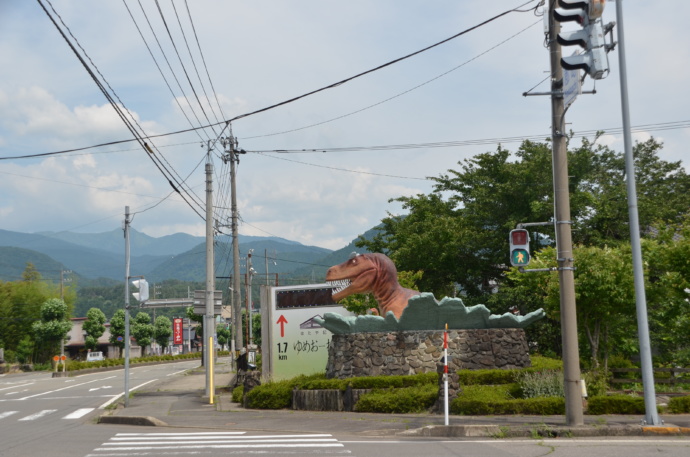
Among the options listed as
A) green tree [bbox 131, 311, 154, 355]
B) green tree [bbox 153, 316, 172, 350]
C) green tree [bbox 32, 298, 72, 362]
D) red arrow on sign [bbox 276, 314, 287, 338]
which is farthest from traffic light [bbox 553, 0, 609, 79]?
green tree [bbox 153, 316, 172, 350]

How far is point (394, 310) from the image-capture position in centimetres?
2288

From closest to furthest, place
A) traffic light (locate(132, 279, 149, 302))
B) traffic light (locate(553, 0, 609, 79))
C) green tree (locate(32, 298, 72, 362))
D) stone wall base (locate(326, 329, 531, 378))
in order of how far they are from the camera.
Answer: traffic light (locate(553, 0, 609, 79)) < stone wall base (locate(326, 329, 531, 378)) < traffic light (locate(132, 279, 149, 302)) < green tree (locate(32, 298, 72, 362))

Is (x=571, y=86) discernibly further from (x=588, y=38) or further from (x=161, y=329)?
(x=161, y=329)

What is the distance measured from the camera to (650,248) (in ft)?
74.0

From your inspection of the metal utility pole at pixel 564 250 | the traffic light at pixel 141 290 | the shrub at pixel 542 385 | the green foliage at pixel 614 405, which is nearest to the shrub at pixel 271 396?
the traffic light at pixel 141 290

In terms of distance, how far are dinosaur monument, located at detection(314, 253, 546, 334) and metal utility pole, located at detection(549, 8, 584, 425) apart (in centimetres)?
632

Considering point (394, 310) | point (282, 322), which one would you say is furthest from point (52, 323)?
point (394, 310)

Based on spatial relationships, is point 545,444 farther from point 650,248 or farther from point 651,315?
point 651,315

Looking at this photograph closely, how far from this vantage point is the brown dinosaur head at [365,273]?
918 inches

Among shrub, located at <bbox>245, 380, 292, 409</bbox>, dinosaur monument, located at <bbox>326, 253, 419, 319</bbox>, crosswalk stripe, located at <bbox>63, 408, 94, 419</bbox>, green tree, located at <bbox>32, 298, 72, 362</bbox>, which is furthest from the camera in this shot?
green tree, located at <bbox>32, 298, 72, 362</bbox>

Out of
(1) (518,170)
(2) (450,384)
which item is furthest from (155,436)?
(1) (518,170)

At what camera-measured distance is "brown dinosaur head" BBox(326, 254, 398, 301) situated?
23.3 metres

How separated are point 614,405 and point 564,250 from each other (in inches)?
172

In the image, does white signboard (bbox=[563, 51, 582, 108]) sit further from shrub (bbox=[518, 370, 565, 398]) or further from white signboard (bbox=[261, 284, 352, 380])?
white signboard (bbox=[261, 284, 352, 380])
